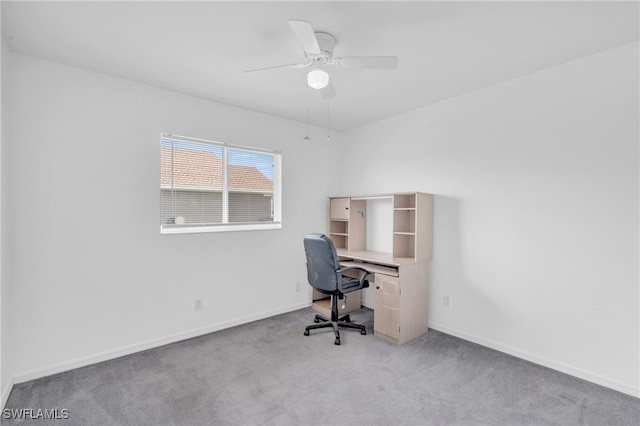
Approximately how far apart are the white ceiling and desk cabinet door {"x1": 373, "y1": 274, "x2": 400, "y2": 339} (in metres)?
2.06

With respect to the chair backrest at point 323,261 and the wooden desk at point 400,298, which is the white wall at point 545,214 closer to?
the wooden desk at point 400,298

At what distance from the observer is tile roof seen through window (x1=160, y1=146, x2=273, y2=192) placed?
10.5ft

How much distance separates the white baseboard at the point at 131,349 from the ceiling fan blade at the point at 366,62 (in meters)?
3.01

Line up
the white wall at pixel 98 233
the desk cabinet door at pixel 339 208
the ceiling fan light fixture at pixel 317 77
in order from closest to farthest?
the ceiling fan light fixture at pixel 317 77
the white wall at pixel 98 233
the desk cabinet door at pixel 339 208

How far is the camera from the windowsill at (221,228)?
3.23 m

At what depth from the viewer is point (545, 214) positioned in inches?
108

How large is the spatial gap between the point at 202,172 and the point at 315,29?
2069 mm

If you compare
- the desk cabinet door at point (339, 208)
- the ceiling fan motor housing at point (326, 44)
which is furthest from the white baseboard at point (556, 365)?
the ceiling fan motor housing at point (326, 44)

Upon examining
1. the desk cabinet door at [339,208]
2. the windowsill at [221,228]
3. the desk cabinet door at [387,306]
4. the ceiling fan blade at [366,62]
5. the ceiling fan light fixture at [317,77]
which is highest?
the ceiling fan blade at [366,62]

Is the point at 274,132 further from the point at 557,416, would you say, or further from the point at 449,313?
the point at 557,416

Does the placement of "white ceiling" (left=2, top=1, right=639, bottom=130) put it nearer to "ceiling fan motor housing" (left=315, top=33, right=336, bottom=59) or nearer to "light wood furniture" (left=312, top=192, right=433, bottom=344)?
"ceiling fan motor housing" (left=315, top=33, right=336, bottom=59)

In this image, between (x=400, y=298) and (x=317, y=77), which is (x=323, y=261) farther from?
(x=317, y=77)

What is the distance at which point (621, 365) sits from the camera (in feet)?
7.70

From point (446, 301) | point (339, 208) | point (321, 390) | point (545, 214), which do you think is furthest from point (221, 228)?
point (545, 214)
